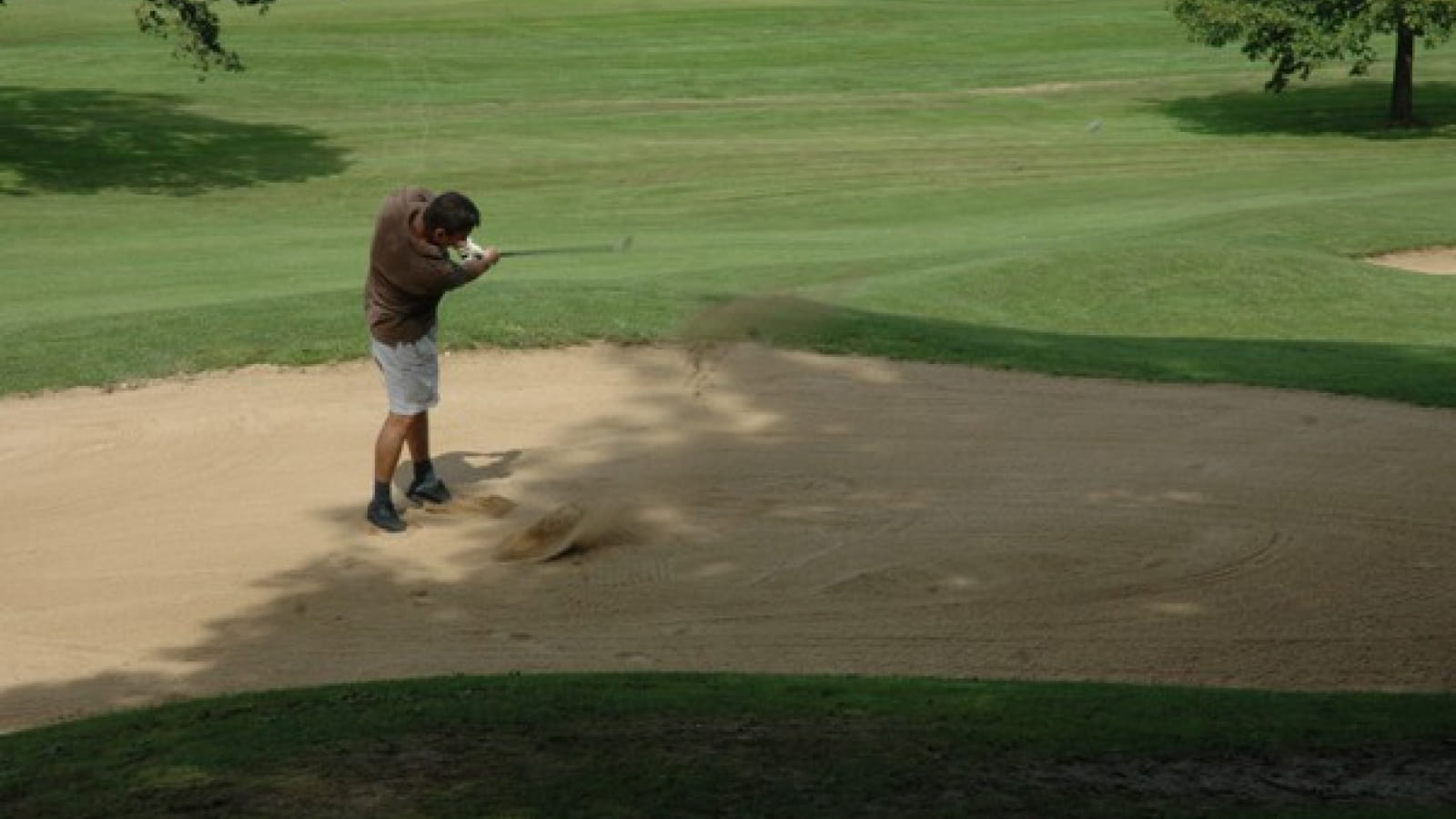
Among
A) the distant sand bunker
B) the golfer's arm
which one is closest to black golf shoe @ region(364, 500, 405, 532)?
the golfer's arm

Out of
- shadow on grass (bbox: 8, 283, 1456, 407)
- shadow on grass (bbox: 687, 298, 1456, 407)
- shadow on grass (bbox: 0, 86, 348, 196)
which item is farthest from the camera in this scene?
shadow on grass (bbox: 0, 86, 348, 196)

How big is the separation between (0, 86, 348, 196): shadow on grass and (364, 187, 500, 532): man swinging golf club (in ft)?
72.6

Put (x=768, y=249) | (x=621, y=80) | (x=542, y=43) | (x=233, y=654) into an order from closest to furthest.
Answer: (x=233, y=654) → (x=768, y=249) → (x=621, y=80) → (x=542, y=43)

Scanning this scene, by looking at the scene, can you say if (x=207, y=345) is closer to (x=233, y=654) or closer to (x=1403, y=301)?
(x=233, y=654)

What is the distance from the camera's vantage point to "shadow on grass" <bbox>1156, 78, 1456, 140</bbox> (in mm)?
40750

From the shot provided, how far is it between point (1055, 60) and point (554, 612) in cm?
4140

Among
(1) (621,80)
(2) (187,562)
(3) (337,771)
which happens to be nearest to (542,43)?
(1) (621,80)

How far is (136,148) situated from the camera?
38094 millimetres

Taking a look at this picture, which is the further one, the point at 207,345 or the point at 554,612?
the point at 207,345

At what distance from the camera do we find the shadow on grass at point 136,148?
34875 mm

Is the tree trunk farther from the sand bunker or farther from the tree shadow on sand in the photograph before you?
the sand bunker

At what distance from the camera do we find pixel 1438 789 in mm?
6824

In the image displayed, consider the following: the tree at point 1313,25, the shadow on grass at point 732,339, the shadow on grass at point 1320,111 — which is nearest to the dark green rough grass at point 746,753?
the shadow on grass at point 732,339

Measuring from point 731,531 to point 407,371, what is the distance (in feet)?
6.90
